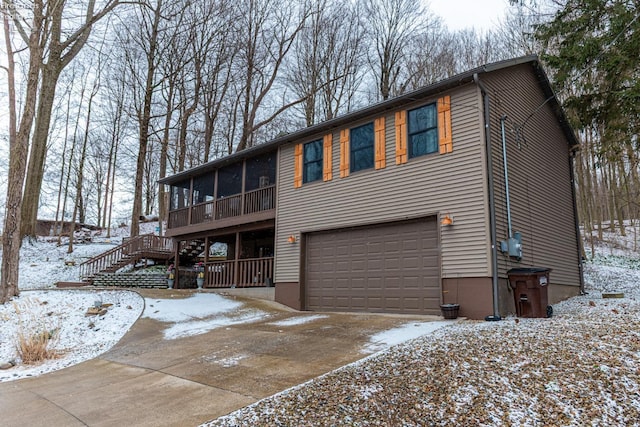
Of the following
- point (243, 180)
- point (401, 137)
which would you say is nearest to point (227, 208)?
point (243, 180)

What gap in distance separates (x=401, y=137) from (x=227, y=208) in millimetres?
7120

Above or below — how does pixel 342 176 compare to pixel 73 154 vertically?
below

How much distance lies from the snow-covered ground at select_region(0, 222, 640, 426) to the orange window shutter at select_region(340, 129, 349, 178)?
4447 mm

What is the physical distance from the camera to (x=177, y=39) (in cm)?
2011

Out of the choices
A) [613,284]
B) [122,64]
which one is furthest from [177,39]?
[613,284]

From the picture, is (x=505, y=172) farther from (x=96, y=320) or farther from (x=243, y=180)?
(x=96, y=320)

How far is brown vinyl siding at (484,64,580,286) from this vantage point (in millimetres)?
8688

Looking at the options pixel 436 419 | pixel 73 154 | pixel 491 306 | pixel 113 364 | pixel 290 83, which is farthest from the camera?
pixel 73 154

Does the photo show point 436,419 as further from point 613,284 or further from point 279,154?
point 613,284

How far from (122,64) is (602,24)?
20182 millimetres

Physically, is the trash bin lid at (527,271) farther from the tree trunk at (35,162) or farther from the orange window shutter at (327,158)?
the tree trunk at (35,162)

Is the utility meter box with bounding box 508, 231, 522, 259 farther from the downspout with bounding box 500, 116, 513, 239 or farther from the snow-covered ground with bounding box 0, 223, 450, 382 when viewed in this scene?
the snow-covered ground with bounding box 0, 223, 450, 382

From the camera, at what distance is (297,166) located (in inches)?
463

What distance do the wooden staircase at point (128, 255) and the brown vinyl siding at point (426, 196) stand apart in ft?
27.8
